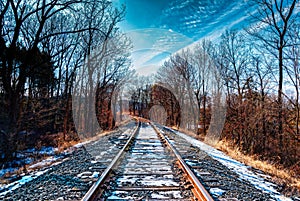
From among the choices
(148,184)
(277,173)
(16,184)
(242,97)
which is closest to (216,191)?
(148,184)

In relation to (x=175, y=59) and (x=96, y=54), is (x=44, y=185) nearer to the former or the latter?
Result: (x=96, y=54)

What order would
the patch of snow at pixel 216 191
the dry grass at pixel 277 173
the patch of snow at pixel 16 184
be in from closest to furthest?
the patch of snow at pixel 216 191, the patch of snow at pixel 16 184, the dry grass at pixel 277 173

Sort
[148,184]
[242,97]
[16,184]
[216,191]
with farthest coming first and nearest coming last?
1. [242,97]
2. [16,184]
3. [148,184]
4. [216,191]

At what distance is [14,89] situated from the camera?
10.5 m

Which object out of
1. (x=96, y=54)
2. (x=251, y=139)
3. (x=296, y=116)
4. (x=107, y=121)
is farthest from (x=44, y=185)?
(x=107, y=121)

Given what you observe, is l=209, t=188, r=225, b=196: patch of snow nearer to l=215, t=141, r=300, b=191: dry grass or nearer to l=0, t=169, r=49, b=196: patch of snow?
l=215, t=141, r=300, b=191: dry grass

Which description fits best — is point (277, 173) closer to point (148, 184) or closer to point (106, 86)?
point (148, 184)

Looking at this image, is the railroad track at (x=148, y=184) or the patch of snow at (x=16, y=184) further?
the patch of snow at (x=16, y=184)

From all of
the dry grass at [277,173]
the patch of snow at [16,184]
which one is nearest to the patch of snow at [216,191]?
the dry grass at [277,173]

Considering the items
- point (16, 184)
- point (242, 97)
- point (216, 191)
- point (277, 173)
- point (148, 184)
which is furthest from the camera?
point (242, 97)

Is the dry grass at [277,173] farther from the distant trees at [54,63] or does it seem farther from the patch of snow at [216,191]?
the distant trees at [54,63]

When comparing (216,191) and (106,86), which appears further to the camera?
(106,86)

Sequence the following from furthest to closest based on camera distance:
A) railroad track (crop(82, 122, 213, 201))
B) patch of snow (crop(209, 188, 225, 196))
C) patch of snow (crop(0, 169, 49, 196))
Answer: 1. patch of snow (crop(0, 169, 49, 196))
2. patch of snow (crop(209, 188, 225, 196))
3. railroad track (crop(82, 122, 213, 201))

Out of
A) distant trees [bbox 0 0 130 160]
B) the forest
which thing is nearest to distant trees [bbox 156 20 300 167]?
the forest
